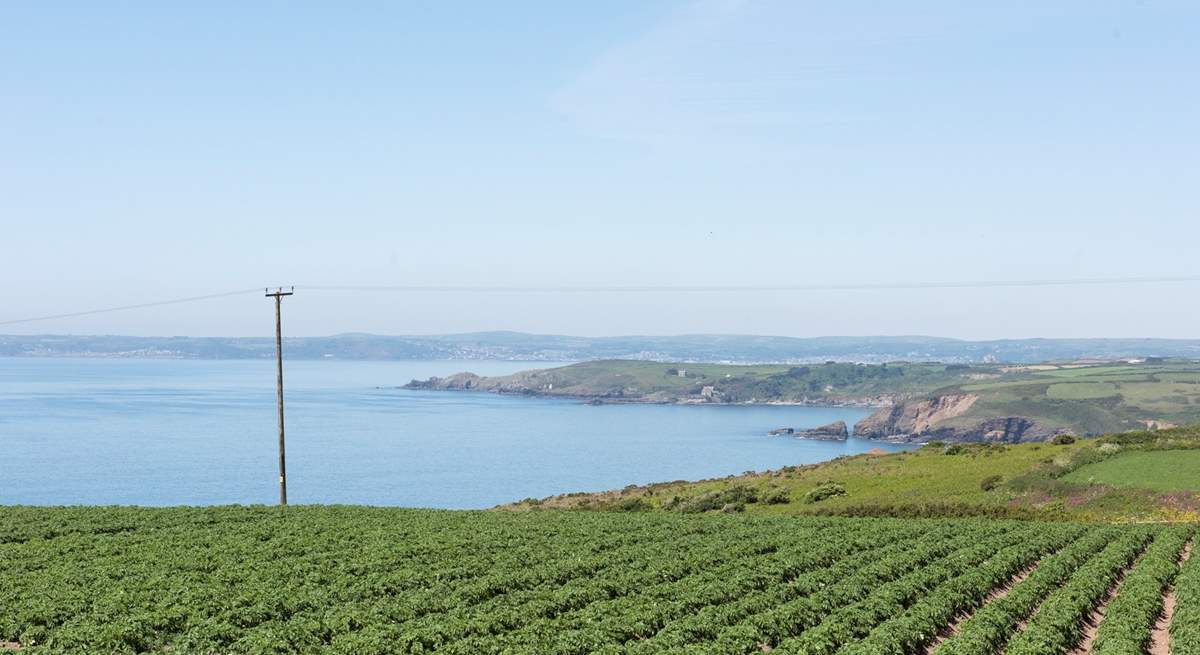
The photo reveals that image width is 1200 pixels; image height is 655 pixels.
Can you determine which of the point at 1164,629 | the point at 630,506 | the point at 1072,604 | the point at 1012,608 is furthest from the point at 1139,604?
the point at 630,506

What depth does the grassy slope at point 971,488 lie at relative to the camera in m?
56.3

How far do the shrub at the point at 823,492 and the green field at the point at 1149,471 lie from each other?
47.0 ft

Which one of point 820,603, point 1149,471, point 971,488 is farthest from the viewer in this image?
point 971,488

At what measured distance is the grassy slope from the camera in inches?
2217

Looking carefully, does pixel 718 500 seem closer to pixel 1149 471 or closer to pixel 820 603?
pixel 1149 471

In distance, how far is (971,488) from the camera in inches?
2628

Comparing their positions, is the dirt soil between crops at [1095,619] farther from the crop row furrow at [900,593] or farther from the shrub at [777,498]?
the shrub at [777,498]

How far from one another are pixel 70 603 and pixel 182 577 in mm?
4298

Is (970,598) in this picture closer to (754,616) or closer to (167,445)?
(754,616)

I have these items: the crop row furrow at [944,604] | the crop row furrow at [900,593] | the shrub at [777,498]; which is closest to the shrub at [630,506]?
the shrub at [777,498]

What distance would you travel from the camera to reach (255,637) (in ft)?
74.8

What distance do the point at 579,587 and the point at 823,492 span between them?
42148 mm

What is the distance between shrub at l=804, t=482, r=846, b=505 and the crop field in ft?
70.5

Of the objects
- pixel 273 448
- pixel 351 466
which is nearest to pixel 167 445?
pixel 273 448
